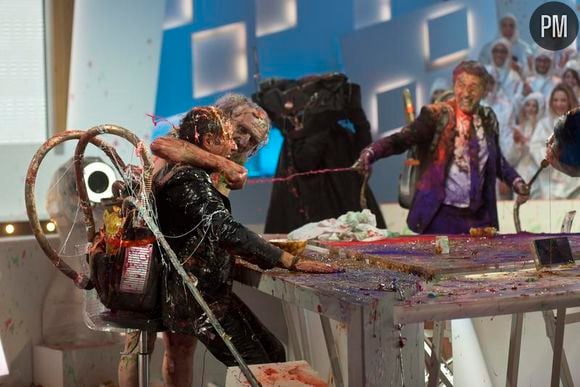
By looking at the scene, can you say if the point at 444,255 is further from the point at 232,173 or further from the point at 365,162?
the point at 365,162

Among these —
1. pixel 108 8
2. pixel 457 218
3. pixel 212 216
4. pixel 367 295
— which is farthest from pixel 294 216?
pixel 367 295

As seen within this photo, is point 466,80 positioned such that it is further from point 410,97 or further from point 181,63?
point 181,63

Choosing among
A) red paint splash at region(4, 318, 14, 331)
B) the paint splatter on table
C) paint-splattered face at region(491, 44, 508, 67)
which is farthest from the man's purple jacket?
red paint splash at region(4, 318, 14, 331)

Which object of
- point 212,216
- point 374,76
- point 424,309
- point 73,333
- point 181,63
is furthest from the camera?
point 374,76

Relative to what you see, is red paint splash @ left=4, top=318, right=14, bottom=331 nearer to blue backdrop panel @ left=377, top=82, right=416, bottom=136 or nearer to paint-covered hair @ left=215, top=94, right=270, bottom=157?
paint-covered hair @ left=215, top=94, right=270, bottom=157

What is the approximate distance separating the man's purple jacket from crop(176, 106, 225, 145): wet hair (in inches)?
102

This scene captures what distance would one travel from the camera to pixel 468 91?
5.18 m

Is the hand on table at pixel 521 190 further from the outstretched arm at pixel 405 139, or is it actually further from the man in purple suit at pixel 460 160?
the outstretched arm at pixel 405 139

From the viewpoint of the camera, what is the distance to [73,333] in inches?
165

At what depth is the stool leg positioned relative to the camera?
8.96 ft

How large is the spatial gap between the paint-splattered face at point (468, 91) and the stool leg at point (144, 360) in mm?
2998

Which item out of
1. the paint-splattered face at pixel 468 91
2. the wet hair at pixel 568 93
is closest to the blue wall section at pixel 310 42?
the paint-splattered face at pixel 468 91

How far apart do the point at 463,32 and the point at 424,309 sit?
418cm

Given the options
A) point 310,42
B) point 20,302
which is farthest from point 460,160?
point 20,302
